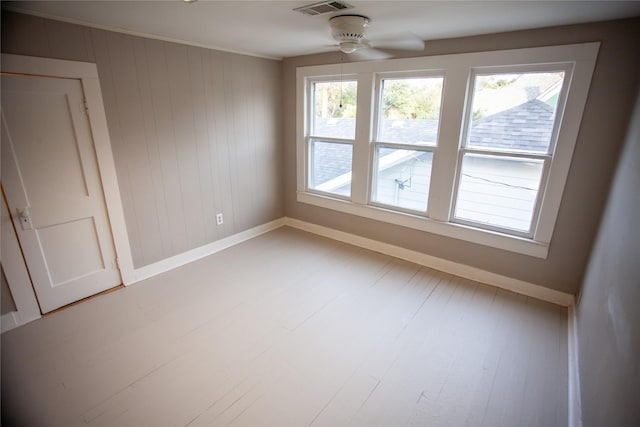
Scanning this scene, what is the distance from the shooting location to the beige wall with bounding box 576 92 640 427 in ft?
3.81

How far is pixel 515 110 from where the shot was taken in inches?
104

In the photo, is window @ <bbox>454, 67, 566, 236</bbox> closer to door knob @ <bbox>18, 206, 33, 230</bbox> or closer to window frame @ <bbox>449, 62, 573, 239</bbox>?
window frame @ <bbox>449, 62, 573, 239</bbox>

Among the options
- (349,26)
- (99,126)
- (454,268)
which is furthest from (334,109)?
(99,126)

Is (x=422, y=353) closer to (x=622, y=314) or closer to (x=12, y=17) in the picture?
(x=622, y=314)

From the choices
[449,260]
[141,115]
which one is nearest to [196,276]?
[141,115]

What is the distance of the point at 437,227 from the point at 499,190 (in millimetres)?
688

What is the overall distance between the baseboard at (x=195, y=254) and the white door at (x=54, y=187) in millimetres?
342

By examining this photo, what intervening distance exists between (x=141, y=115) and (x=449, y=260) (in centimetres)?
339

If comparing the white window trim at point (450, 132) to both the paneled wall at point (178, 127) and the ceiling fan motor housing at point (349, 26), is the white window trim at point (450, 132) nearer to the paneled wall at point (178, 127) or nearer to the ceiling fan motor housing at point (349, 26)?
the paneled wall at point (178, 127)

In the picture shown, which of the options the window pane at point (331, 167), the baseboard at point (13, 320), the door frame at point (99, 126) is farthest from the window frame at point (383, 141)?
the baseboard at point (13, 320)

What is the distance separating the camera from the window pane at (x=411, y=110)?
10.2 feet

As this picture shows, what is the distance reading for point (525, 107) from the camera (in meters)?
2.61

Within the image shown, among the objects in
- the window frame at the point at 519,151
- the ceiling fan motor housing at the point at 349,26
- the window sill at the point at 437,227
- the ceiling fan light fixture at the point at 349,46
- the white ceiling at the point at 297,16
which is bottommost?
the window sill at the point at 437,227

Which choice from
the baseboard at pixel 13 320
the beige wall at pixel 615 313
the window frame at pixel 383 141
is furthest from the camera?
the window frame at pixel 383 141
